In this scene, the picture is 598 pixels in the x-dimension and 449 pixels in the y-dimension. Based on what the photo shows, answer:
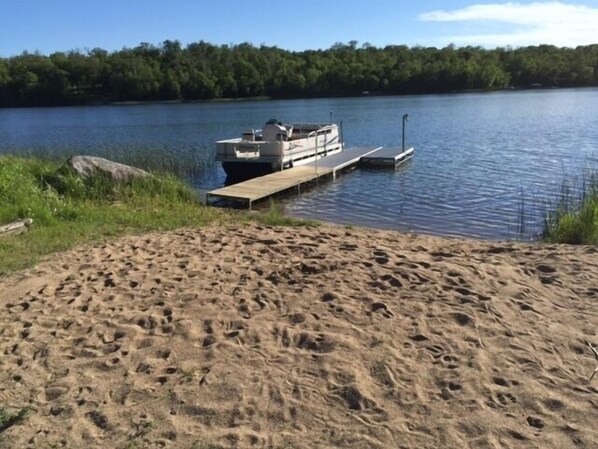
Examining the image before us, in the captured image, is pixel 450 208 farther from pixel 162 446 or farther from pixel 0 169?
pixel 162 446

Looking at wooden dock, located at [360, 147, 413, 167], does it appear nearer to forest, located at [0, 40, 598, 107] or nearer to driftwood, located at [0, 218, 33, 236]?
driftwood, located at [0, 218, 33, 236]

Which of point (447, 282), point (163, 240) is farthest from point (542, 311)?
point (163, 240)

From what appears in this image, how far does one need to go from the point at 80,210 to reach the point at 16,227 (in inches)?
64.4

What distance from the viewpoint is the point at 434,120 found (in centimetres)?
4025

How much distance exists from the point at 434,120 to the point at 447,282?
3603 centimetres

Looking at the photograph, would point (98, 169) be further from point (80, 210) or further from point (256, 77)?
point (256, 77)

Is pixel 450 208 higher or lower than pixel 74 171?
lower

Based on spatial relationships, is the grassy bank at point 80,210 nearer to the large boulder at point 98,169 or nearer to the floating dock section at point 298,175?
the large boulder at point 98,169

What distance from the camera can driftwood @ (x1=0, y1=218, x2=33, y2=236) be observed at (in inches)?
338

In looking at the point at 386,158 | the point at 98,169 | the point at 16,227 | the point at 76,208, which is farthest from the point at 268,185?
the point at 16,227

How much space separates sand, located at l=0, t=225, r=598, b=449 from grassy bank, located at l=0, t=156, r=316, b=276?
1.25 metres

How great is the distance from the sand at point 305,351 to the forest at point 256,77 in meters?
85.8

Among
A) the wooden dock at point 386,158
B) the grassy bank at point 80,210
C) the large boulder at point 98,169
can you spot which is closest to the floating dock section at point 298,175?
the wooden dock at point 386,158

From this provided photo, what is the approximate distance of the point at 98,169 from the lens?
42.5ft
